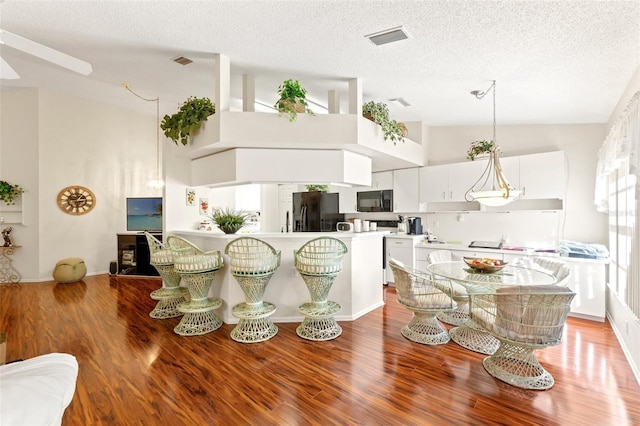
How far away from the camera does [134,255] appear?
20.6ft

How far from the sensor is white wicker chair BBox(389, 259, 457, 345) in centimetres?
299

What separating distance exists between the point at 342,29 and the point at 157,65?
2.36m

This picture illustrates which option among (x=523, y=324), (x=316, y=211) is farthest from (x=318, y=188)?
(x=523, y=324)

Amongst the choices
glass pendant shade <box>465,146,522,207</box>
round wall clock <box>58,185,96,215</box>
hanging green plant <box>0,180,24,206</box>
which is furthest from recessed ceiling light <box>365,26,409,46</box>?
hanging green plant <box>0,180,24,206</box>

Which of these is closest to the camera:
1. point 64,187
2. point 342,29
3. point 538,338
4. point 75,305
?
point 538,338

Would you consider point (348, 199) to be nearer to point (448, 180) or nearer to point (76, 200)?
point (448, 180)

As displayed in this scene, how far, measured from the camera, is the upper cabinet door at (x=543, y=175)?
4.25 m

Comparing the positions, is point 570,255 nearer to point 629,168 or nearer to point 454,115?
point 629,168

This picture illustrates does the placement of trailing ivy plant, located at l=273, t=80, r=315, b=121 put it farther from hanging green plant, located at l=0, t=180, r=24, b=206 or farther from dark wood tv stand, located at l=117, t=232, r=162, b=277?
hanging green plant, located at l=0, t=180, r=24, b=206

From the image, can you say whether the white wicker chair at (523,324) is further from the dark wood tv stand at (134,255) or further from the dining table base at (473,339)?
the dark wood tv stand at (134,255)

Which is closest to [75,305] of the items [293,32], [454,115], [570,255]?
[293,32]

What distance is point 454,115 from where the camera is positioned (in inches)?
189

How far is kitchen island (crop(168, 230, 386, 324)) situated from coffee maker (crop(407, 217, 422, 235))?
189cm

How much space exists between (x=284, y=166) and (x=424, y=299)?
7.37 feet
